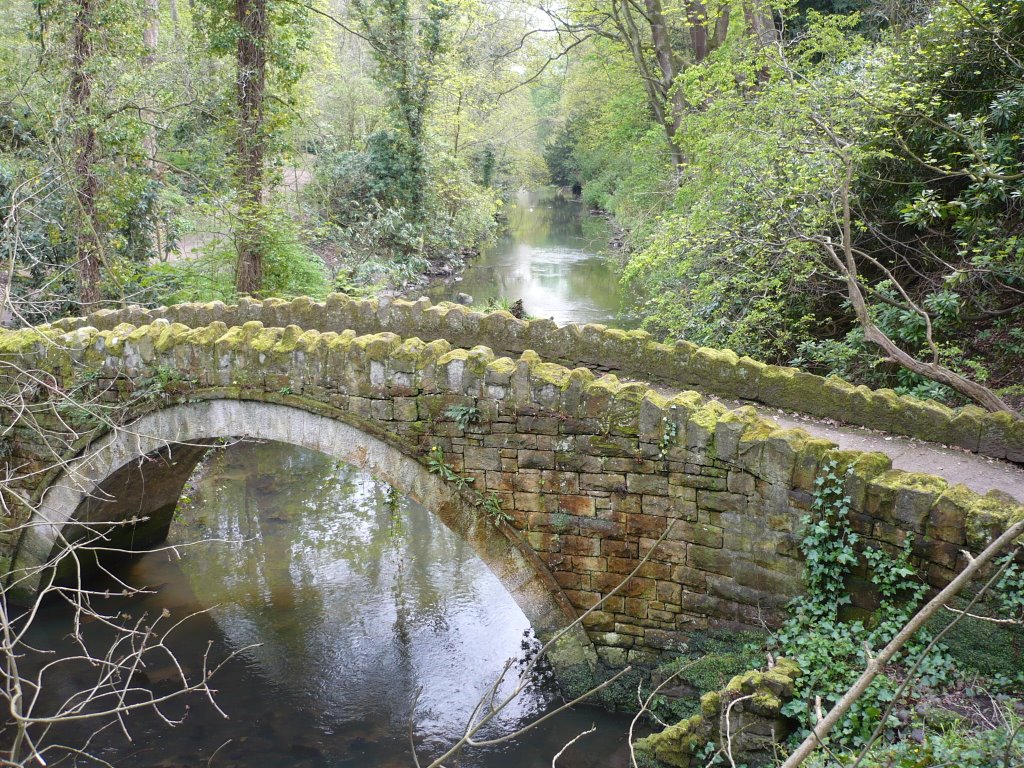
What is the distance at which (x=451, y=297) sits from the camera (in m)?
21.5

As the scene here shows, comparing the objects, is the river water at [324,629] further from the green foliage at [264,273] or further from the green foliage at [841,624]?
the green foliage at [264,273]

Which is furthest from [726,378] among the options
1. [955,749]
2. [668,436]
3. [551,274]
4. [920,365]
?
[551,274]

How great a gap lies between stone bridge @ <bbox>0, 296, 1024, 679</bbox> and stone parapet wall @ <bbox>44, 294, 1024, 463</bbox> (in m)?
0.03

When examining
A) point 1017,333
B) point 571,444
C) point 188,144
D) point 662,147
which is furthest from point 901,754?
point 188,144

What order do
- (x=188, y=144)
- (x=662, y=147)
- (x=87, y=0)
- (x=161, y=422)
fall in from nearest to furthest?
1. (x=161, y=422)
2. (x=87, y=0)
3. (x=188, y=144)
4. (x=662, y=147)

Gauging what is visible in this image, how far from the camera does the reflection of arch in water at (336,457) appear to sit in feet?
21.7

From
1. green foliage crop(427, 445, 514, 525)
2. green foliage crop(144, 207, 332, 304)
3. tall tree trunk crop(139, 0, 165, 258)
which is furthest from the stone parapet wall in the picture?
green foliage crop(144, 207, 332, 304)

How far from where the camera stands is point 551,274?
25.2 meters

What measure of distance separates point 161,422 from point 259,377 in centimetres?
126

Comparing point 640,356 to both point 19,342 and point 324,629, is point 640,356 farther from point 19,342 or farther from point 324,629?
point 19,342

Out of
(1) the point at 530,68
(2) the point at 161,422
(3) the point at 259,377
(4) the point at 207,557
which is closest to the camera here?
(3) the point at 259,377

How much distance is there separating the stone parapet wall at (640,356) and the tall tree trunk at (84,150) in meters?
3.12

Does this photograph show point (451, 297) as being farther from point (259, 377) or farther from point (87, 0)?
point (259, 377)

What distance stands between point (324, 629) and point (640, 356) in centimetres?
440
